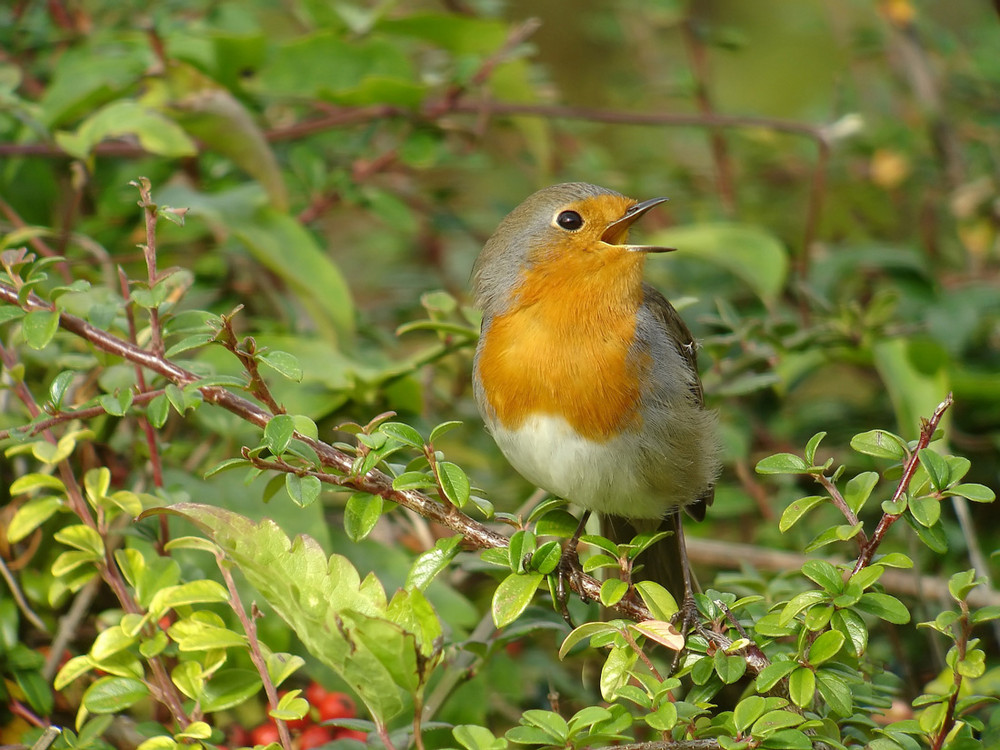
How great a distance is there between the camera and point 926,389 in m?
2.87

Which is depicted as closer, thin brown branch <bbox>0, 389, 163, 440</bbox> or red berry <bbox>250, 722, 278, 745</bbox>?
thin brown branch <bbox>0, 389, 163, 440</bbox>

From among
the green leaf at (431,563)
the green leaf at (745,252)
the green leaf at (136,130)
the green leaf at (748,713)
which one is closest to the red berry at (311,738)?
the green leaf at (431,563)

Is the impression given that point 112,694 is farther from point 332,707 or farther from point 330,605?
point 332,707

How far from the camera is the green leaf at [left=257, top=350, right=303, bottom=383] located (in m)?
1.63

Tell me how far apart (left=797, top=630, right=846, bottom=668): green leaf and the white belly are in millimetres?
831

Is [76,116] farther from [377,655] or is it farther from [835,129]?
[835,129]

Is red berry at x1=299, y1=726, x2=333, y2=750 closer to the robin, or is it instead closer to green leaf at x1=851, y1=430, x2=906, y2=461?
the robin

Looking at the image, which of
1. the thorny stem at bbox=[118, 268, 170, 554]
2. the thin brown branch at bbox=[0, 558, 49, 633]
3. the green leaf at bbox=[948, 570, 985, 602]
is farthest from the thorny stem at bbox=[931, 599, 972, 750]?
the thin brown branch at bbox=[0, 558, 49, 633]

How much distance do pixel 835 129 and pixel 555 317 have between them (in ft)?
5.57

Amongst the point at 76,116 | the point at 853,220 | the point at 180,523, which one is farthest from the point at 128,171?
the point at 853,220

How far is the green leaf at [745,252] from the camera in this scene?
10.5ft

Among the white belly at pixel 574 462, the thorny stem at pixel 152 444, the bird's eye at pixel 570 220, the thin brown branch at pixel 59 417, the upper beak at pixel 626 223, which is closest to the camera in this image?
the thin brown branch at pixel 59 417

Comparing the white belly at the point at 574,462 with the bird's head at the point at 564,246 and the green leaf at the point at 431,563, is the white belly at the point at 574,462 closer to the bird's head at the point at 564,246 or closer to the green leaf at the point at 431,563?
the bird's head at the point at 564,246

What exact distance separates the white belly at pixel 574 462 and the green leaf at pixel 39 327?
970 millimetres
